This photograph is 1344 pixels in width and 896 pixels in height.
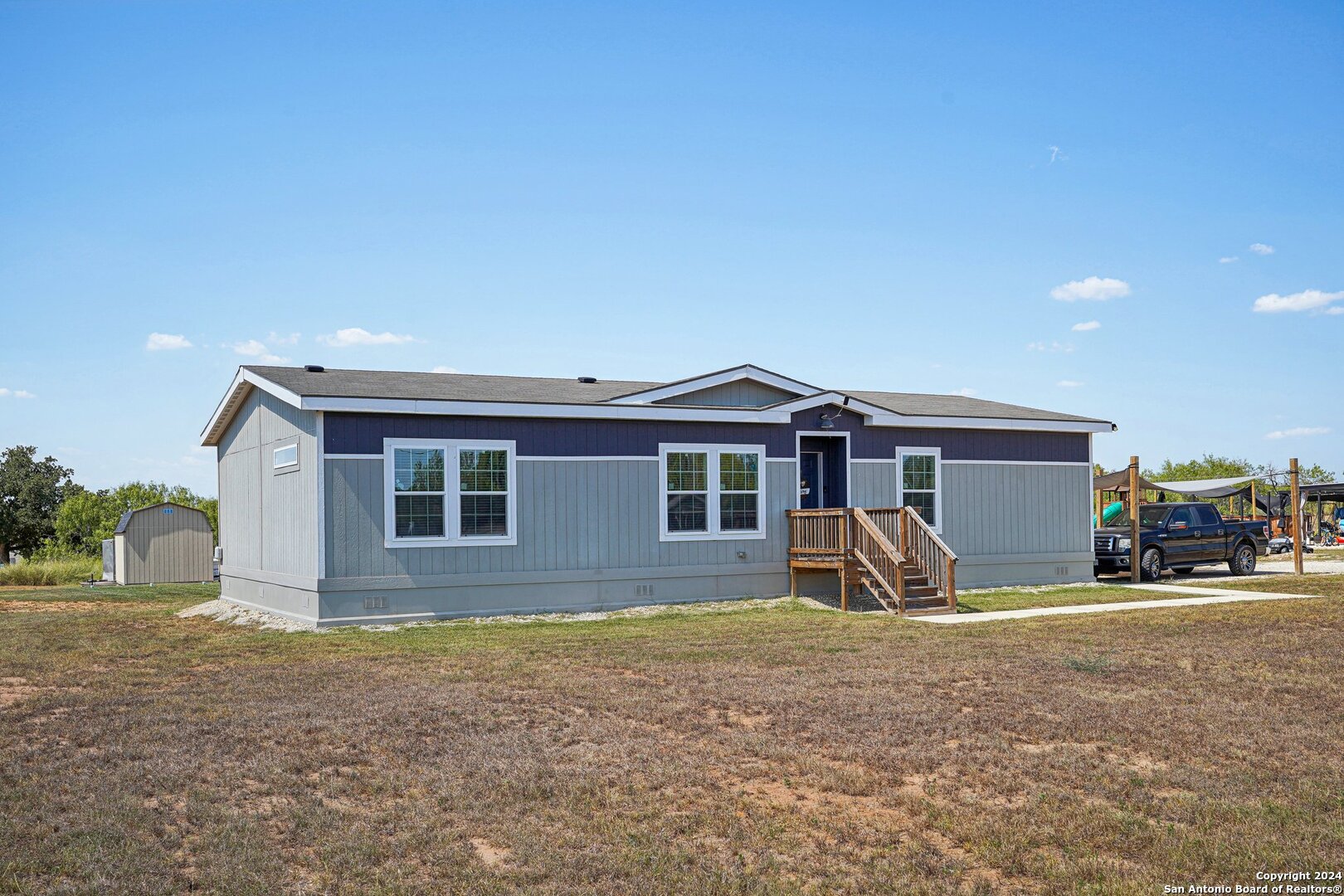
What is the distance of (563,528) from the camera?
1608 cm

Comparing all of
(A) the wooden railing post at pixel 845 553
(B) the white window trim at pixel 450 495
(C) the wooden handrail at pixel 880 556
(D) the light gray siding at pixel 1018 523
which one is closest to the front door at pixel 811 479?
(C) the wooden handrail at pixel 880 556

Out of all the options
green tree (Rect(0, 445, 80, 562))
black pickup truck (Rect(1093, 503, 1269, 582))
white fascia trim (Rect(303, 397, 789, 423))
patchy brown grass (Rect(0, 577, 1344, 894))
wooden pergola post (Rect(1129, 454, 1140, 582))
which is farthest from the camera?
green tree (Rect(0, 445, 80, 562))

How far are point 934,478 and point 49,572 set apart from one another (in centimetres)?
2124

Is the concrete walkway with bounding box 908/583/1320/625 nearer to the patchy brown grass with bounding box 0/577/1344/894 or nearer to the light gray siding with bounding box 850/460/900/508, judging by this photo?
the light gray siding with bounding box 850/460/900/508

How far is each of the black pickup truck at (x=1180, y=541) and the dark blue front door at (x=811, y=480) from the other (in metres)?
6.11

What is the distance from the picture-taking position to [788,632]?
13250mm

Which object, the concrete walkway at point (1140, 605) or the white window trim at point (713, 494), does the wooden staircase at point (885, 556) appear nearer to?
the concrete walkway at point (1140, 605)

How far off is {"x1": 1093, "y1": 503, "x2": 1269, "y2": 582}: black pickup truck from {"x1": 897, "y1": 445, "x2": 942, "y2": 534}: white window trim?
13.7ft

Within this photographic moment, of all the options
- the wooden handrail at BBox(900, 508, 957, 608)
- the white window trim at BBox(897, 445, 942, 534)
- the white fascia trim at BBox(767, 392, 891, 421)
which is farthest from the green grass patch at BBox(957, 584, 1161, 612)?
the white fascia trim at BBox(767, 392, 891, 421)

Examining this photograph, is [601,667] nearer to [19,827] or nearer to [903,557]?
[19,827]

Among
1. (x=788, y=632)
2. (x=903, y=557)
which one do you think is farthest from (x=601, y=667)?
(x=903, y=557)

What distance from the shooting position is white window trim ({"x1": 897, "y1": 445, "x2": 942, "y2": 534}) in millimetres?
18578

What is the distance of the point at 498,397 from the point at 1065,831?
38.1 feet

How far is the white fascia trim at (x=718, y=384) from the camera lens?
16609mm
